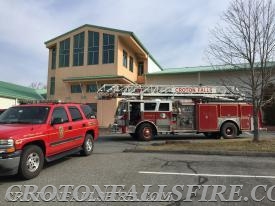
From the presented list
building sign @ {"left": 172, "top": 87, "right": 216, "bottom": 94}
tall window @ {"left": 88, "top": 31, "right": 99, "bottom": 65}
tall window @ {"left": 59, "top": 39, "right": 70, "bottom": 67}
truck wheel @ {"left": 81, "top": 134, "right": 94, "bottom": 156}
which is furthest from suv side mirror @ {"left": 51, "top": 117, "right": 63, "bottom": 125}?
tall window @ {"left": 59, "top": 39, "right": 70, "bottom": 67}

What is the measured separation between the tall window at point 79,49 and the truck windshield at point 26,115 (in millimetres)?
25731

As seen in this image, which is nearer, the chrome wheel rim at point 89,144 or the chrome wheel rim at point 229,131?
the chrome wheel rim at point 89,144

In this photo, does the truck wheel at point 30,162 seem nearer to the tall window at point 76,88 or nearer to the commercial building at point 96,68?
the commercial building at point 96,68

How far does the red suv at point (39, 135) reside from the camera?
769 cm

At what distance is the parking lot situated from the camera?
24.6ft

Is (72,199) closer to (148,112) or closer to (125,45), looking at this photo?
(148,112)

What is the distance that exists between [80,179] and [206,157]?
509 cm

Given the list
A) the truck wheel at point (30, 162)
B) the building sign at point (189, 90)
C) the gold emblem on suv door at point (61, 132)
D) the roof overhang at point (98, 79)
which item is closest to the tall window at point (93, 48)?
the roof overhang at point (98, 79)

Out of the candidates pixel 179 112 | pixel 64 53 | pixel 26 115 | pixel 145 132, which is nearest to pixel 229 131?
pixel 179 112

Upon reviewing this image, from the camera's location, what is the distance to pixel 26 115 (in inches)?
372

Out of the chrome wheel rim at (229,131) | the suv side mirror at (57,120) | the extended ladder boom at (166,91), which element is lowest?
the chrome wheel rim at (229,131)

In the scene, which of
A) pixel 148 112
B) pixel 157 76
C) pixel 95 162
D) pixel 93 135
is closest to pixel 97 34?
pixel 157 76

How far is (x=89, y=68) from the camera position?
34.4 m

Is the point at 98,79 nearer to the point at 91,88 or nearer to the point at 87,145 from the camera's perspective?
the point at 91,88
